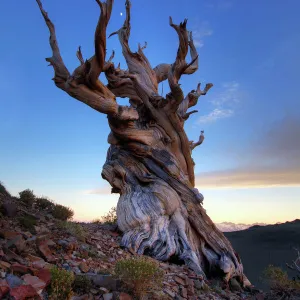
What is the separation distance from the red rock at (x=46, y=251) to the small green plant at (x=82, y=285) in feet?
3.50

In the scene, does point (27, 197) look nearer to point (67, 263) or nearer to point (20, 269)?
point (67, 263)

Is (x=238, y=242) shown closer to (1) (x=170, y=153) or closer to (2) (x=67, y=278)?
(1) (x=170, y=153)

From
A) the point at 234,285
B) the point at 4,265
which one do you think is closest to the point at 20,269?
the point at 4,265

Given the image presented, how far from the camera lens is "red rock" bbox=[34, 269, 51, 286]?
190 inches

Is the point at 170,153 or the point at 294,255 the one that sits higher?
the point at 170,153

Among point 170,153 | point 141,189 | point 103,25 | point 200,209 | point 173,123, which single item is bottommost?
point 200,209

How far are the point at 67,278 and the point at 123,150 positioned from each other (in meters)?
6.67

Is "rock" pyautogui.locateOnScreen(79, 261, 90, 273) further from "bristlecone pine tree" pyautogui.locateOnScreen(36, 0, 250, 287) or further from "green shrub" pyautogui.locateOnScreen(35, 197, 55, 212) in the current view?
"green shrub" pyautogui.locateOnScreen(35, 197, 55, 212)

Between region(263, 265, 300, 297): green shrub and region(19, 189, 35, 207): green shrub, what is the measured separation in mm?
7930

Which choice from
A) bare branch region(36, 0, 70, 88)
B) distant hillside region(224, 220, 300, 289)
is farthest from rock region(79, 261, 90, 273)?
distant hillside region(224, 220, 300, 289)

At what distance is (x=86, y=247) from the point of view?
307 inches

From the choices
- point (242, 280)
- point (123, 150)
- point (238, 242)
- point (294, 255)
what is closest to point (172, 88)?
point (123, 150)

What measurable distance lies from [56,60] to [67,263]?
543cm

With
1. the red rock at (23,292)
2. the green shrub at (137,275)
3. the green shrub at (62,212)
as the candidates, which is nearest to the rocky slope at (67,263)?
the red rock at (23,292)
